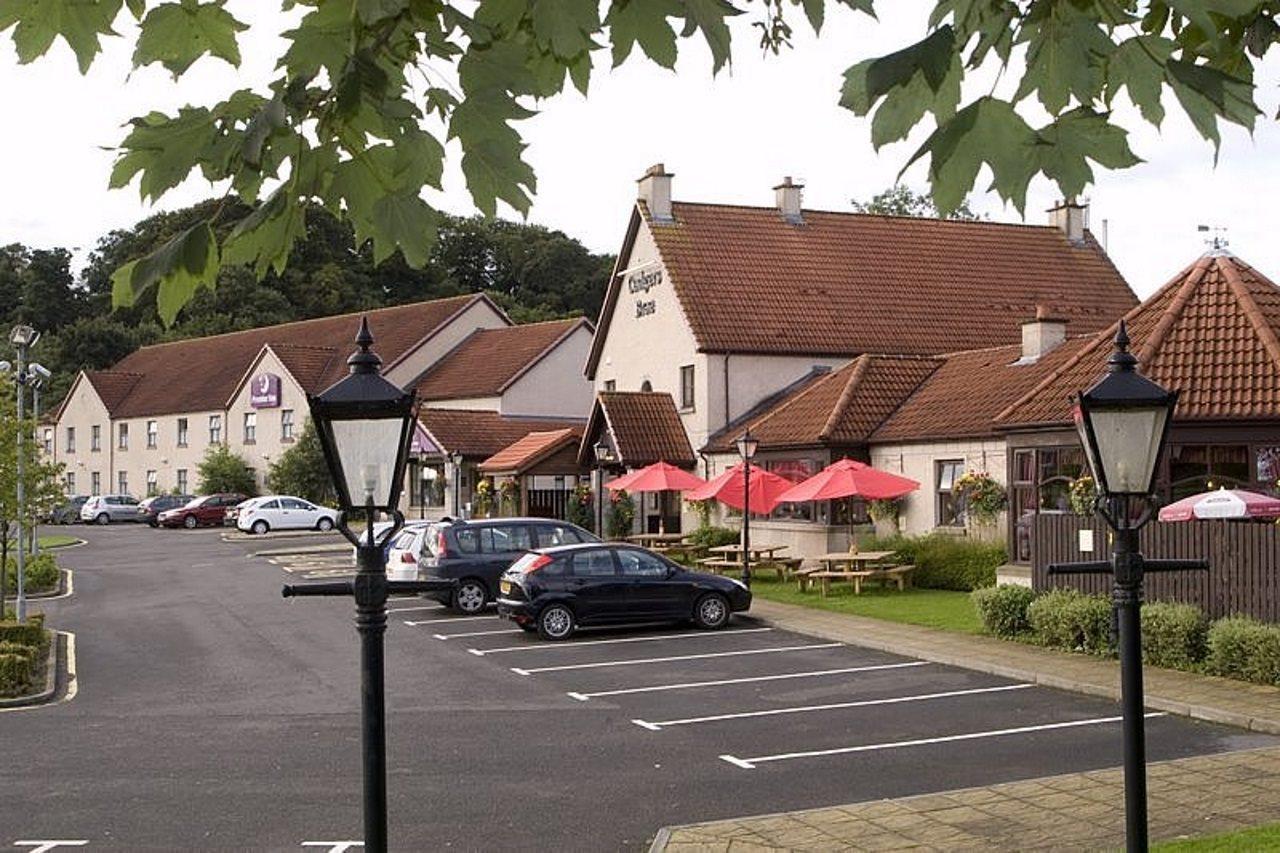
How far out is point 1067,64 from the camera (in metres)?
3.45

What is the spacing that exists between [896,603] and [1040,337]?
29.0 ft

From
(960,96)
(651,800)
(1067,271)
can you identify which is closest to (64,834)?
(651,800)

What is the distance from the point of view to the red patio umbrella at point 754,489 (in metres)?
30.8

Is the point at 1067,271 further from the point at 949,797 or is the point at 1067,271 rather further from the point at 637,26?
the point at 637,26

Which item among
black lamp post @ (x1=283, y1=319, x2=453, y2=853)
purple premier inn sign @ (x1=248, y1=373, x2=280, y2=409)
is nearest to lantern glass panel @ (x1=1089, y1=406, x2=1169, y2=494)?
black lamp post @ (x1=283, y1=319, x2=453, y2=853)

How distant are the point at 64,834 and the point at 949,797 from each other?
663 centimetres

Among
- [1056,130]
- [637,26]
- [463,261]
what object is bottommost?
[1056,130]

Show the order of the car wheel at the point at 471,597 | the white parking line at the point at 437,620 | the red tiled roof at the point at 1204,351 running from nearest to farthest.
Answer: the red tiled roof at the point at 1204,351, the white parking line at the point at 437,620, the car wheel at the point at 471,597

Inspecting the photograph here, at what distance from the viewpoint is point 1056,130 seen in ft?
11.2

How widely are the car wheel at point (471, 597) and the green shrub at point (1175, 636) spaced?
12975 millimetres

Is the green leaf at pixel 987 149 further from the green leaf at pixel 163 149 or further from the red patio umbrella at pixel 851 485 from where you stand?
the red patio umbrella at pixel 851 485

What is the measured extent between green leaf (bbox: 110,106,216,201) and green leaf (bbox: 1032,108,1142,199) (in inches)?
82.5

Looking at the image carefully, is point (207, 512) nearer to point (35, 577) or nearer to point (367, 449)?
point (35, 577)

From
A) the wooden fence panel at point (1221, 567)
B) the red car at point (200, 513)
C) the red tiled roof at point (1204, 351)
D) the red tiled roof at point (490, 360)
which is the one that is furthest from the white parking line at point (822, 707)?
the red car at point (200, 513)
